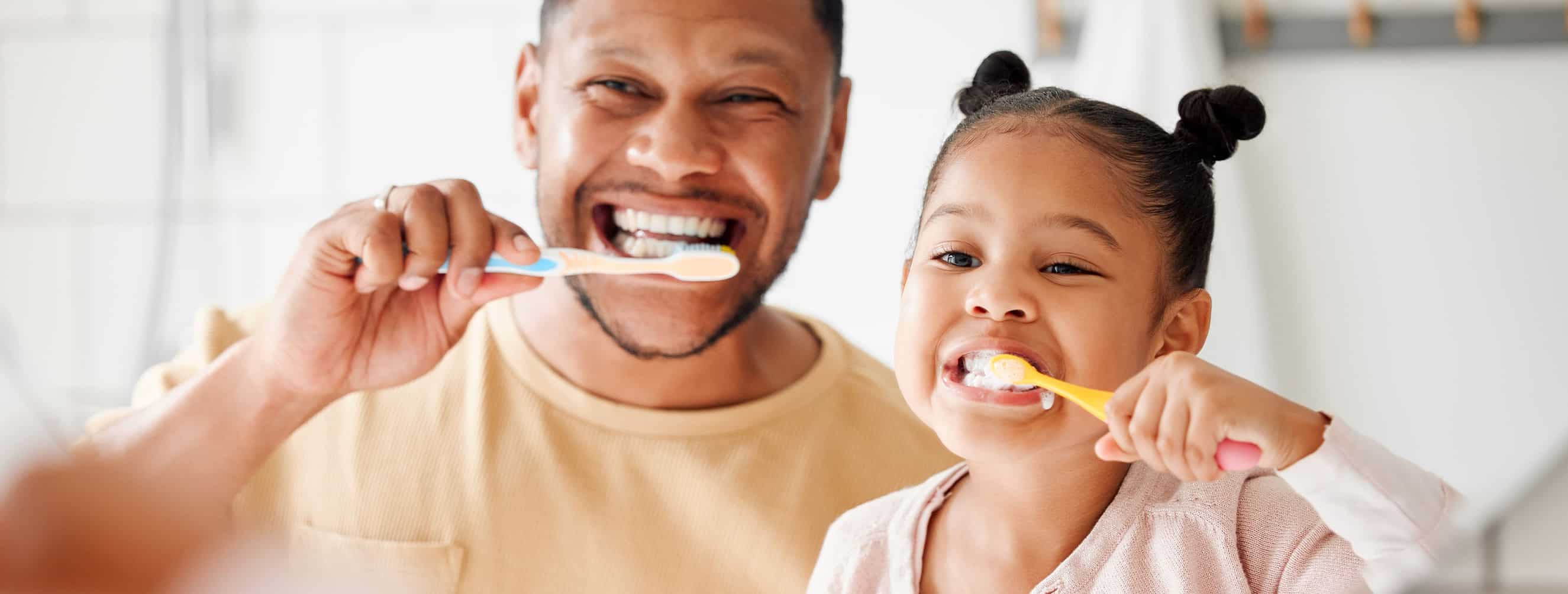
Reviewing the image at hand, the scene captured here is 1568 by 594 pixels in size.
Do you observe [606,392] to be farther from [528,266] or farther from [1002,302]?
[1002,302]

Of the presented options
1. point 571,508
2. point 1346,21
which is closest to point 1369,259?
point 1346,21

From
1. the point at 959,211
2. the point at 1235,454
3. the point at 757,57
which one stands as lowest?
the point at 1235,454

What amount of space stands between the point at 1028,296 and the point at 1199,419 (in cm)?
15

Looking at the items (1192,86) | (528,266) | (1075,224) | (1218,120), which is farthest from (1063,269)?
(1192,86)

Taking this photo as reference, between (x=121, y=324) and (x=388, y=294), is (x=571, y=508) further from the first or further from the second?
(x=121, y=324)

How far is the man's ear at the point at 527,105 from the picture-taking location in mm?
1063

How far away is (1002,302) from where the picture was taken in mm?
624

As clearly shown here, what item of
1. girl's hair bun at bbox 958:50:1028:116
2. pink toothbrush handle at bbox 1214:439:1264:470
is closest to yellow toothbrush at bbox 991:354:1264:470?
pink toothbrush handle at bbox 1214:439:1264:470

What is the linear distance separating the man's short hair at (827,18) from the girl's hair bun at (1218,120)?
0.36 m

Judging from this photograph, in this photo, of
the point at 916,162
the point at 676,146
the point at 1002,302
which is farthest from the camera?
the point at 916,162

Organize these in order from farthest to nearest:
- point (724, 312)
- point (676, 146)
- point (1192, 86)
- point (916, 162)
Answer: point (916, 162)
point (1192, 86)
point (724, 312)
point (676, 146)

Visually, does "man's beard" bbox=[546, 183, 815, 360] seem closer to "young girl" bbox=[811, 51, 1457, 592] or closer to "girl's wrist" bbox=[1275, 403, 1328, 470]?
"young girl" bbox=[811, 51, 1457, 592]

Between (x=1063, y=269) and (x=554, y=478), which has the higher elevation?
(x=1063, y=269)

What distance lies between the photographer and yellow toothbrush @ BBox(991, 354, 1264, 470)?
0.50 metres
